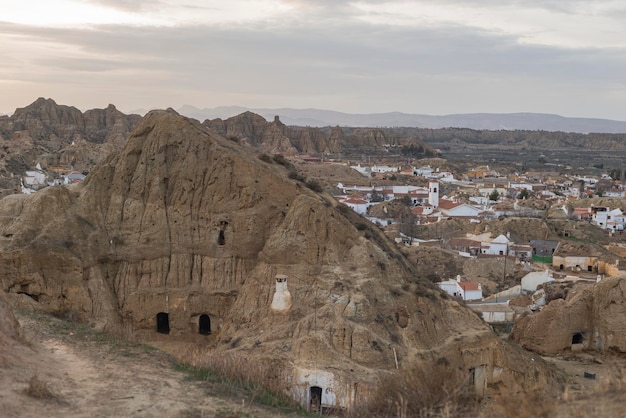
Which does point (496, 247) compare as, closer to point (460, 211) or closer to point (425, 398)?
point (460, 211)

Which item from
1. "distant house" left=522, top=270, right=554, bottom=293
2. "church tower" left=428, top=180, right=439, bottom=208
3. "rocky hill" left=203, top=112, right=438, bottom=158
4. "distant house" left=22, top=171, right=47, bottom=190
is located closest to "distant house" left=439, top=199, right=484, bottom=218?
"church tower" left=428, top=180, right=439, bottom=208

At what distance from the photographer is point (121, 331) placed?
19.2m

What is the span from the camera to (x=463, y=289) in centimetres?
3359

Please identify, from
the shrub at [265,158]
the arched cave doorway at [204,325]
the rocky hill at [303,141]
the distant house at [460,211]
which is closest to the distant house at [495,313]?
the shrub at [265,158]

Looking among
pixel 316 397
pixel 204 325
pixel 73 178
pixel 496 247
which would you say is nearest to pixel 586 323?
pixel 316 397

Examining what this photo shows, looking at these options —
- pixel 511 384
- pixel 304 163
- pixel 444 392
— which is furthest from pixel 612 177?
pixel 444 392

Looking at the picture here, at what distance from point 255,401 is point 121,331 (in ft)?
26.7

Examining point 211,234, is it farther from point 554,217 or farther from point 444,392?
point 554,217

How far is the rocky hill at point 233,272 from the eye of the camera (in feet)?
60.5

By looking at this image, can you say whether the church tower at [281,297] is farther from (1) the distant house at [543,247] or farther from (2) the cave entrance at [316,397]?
(1) the distant house at [543,247]

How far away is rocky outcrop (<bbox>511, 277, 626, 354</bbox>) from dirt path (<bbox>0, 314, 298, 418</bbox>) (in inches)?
641

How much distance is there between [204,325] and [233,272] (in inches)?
77.6

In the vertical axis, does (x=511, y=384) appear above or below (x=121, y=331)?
below

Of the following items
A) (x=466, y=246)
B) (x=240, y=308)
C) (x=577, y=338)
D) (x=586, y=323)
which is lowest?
(x=577, y=338)
